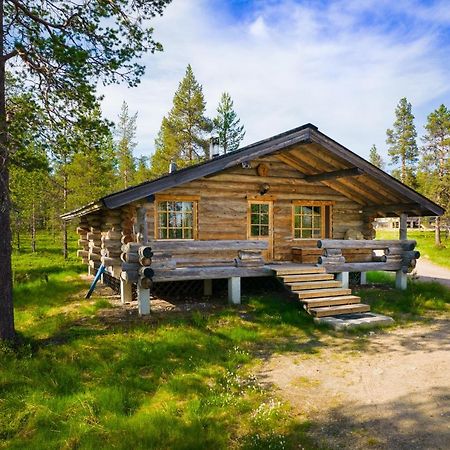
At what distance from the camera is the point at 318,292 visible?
10.2 metres

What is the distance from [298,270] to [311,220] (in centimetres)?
380

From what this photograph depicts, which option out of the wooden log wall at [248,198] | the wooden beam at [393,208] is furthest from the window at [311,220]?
the wooden beam at [393,208]

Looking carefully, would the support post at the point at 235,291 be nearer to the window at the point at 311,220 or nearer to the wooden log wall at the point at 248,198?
the wooden log wall at the point at 248,198

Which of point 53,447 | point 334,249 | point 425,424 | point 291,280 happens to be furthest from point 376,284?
point 53,447

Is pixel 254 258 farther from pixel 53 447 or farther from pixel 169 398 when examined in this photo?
pixel 53 447

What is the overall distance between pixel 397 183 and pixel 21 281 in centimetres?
1486

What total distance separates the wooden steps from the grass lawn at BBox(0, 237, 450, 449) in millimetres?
455

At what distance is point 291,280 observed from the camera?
10648 mm

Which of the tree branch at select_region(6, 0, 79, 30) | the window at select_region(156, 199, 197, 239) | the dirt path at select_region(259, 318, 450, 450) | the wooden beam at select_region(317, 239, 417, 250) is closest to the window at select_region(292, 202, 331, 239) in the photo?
the wooden beam at select_region(317, 239, 417, 250)

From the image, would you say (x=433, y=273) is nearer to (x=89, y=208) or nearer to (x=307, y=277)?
(x=307, y=277)

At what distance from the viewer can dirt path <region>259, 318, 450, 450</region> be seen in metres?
4.41

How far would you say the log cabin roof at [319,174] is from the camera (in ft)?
33.6

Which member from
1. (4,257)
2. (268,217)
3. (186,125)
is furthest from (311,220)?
(186,125)

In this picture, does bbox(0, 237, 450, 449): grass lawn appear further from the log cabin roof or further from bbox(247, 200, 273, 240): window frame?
the log cabin roof
